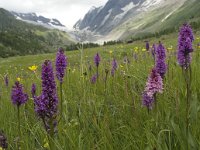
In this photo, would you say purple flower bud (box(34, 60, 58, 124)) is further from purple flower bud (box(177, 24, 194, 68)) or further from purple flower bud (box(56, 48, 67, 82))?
purple flower bud (box(177, 24, 194, 68))

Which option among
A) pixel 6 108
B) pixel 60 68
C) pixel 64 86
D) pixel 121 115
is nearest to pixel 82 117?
pixel 121 115

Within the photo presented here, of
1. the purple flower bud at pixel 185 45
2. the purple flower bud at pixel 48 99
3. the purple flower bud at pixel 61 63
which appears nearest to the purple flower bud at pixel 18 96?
the purple flower bud at pixel 61 63

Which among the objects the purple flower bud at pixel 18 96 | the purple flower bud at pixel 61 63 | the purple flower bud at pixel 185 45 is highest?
the purple flower bud at pixel 185 45

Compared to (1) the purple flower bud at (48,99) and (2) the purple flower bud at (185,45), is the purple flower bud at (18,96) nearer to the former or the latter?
(1) the purple flower bud at (48,99)

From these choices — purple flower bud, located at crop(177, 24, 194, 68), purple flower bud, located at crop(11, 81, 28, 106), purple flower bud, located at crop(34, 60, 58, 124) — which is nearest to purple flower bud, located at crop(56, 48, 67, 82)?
purple flower bud, located at crop(11, 81, 28, 106)

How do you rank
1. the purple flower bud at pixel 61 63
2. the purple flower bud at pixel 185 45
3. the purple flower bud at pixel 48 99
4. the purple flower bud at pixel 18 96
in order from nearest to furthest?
the purple flower bud at pixel 48 99, the purple flower bud at pixel 185 45, the purple flower bud at pixel 18 96, the purple flower bud at pixel 61 63

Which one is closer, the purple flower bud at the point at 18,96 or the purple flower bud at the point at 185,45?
the purple flower bud at the point at 185,45

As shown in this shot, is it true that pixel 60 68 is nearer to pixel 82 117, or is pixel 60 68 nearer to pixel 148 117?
pixel 82 117

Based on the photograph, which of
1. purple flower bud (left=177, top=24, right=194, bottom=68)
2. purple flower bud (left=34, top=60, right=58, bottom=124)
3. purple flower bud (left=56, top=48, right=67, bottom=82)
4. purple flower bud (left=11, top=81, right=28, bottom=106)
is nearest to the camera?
purple flower bud (left=34, top=60, right=58, bottom=124)

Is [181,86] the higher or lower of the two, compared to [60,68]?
lower

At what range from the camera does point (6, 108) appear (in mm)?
5555

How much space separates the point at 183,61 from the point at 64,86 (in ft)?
12.9

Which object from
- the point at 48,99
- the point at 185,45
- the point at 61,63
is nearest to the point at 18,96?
the point at 61,63

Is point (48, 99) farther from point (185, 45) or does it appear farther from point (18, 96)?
point (185, 45)
